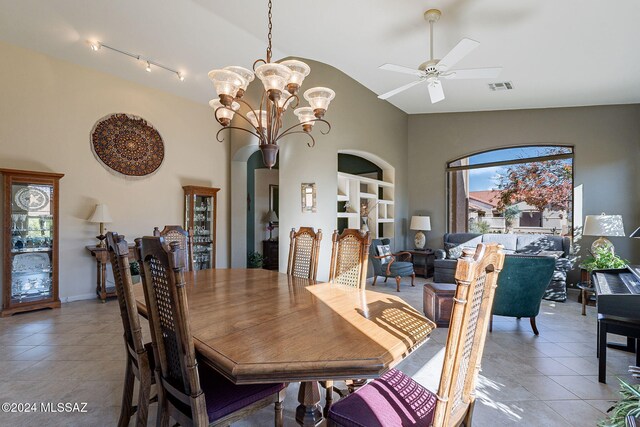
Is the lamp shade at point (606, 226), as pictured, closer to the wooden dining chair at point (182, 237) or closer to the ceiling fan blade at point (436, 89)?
the ceiling fan blade at point (436, 89)

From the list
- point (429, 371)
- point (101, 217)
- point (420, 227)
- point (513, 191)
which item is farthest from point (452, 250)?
point (101, 217)

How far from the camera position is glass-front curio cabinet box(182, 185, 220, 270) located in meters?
5.40

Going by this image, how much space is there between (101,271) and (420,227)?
5.66 meters

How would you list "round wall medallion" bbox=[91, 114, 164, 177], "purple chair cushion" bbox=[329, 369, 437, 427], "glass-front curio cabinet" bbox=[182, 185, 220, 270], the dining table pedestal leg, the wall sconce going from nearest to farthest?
"purple chair cushion" bbox=[329, 369, 437, 427] → the dining table pedestal leg → "round wall medallion" bbox=[91, 114, 164, 177] → the wall sconce → "glass-front curio cabinet" bbox=[182, 185, 220, 270]

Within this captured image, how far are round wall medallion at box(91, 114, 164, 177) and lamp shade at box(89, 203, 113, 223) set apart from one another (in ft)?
2.23

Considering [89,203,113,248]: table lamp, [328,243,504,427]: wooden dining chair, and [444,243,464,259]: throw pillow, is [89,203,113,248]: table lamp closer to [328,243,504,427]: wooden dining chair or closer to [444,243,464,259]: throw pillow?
[328,243,504,427]: wooden dining chair

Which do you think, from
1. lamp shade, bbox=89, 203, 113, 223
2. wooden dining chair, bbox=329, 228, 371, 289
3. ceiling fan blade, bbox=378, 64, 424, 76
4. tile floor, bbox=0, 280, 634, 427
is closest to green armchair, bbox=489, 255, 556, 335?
tile floor, bbox=0, 280, 634, 427

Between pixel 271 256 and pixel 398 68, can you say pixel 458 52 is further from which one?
pixel 271 256

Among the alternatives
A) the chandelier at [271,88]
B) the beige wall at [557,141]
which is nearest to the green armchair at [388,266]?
the beige wall at [557,141]

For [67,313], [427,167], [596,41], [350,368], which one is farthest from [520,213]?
[67,313]

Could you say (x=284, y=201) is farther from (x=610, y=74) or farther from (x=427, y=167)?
(x=610, y=74)

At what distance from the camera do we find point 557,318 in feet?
12.9

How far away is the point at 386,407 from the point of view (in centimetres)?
127

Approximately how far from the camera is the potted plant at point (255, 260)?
6840 mm
